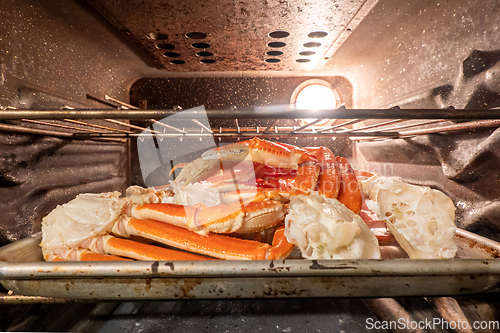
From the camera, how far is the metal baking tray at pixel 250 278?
1.47ft

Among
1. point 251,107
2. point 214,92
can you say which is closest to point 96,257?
point 251,107

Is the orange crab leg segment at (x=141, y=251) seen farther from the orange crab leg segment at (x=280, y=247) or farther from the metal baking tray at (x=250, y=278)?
the orange crab leg segment at (x=280, y=247)

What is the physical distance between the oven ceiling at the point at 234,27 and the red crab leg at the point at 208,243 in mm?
765

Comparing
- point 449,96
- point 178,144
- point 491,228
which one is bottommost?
point 491,228

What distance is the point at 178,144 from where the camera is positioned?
1.63 metres

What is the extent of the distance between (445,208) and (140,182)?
163cm

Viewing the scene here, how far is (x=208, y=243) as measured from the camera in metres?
0.58

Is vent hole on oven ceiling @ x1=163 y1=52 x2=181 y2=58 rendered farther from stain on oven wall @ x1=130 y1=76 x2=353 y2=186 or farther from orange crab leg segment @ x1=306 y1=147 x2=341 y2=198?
orange crab leg segment @ x1=306 y1=147 x2=341 y2=198

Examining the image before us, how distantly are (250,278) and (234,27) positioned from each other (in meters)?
0.96

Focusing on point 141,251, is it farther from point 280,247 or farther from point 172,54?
point 172,54

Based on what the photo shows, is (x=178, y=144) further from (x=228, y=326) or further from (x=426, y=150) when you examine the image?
(x=426, y=150)

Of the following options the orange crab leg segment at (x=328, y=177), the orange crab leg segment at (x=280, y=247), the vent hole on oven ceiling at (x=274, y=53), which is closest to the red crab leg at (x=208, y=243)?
the orange crab leg segment at (x=280, y=247)

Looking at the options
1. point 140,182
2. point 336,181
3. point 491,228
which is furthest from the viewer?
point 140,182

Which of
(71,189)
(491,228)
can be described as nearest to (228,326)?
(491,228)
